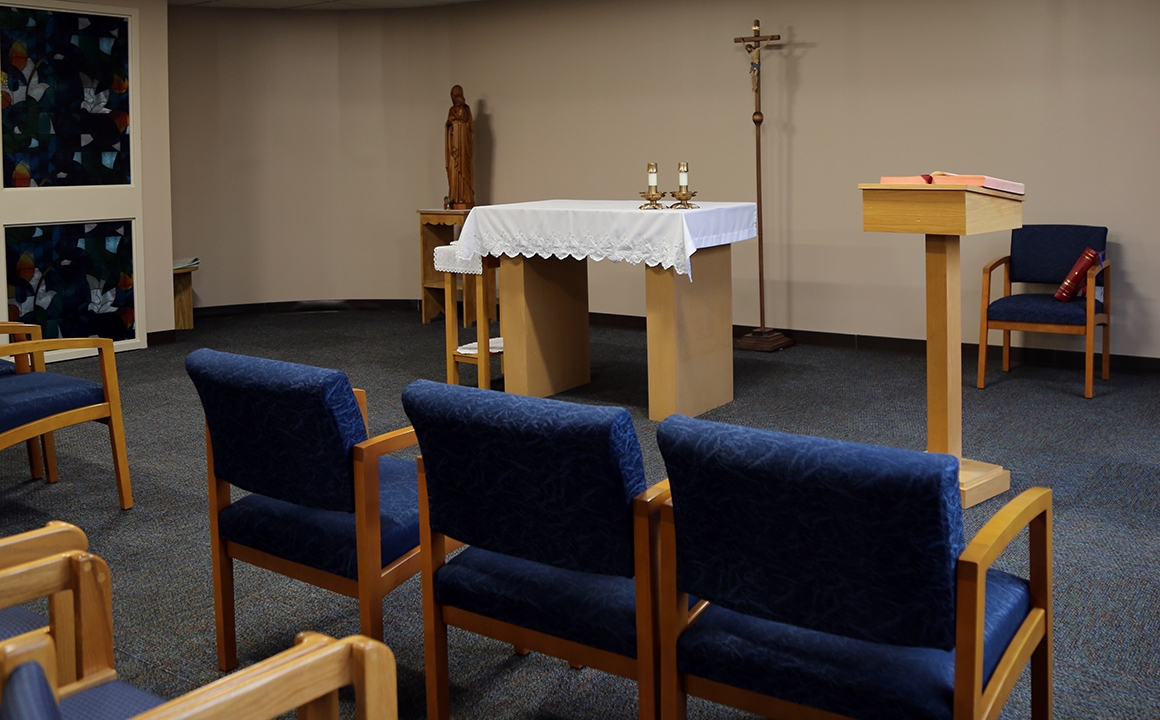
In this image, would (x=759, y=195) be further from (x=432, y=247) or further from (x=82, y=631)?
(x=82, y=631)

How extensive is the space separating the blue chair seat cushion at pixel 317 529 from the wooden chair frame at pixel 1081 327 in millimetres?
3792

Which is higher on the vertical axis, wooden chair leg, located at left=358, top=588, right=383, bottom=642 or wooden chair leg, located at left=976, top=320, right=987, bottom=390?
wooden chair leg, located at left=976, top=320, right=987, bottom=390

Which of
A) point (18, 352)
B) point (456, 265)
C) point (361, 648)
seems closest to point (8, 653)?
point (361, 648)

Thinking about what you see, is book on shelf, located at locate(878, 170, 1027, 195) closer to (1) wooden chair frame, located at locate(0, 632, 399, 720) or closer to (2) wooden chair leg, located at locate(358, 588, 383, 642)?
(2) wooden chair leg, located at locate(358, 588, 383, 642)

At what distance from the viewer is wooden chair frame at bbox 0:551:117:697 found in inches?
61.9

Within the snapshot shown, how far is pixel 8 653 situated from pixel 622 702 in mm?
1493

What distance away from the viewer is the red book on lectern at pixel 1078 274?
5.37 m

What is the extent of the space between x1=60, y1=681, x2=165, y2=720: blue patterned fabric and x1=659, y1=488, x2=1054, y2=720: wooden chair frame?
2.80 feet

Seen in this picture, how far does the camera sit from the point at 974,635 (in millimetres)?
1671

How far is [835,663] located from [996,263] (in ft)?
14.5

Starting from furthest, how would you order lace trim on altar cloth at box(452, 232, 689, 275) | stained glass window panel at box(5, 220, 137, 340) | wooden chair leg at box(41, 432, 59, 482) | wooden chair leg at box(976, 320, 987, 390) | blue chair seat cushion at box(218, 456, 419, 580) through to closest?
1. stained glass window panel at box(5, 220, 137, 340)
2. wooden chair leg at box(976, 320, 987, 390)
3. lace trim on altar cloth at box(452, 232, 689, 275)
4. wooden chair leg at box(41, 432, 59, 482)
5. blue chair seat cushion at box(218, 456, 419, 580)

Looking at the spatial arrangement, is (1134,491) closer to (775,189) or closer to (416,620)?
(416,620)

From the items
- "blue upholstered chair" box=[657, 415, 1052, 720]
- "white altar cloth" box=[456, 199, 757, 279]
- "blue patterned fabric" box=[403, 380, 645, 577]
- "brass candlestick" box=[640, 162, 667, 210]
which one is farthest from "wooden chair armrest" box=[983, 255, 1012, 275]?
"blue patterned fabric" box=[403, 380, 645, 577]

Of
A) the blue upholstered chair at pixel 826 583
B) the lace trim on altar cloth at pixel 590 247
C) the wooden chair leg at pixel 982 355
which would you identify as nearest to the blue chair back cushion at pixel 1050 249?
the wooden chair leg at pixel 982 355
